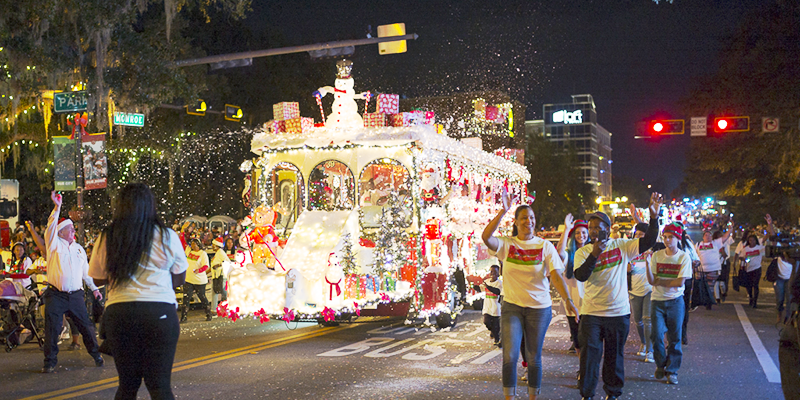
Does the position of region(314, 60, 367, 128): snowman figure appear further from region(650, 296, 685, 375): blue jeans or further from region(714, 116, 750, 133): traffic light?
region(714, 116, 750, 133): traffic light

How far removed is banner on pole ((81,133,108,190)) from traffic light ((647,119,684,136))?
16.8m

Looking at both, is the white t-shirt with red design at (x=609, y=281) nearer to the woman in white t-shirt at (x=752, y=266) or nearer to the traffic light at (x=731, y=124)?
the woman in white t-shirt at (x=752, y=266)

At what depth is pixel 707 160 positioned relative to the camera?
34.0 metres

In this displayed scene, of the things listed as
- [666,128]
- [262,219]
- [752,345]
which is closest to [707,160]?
[666,128]

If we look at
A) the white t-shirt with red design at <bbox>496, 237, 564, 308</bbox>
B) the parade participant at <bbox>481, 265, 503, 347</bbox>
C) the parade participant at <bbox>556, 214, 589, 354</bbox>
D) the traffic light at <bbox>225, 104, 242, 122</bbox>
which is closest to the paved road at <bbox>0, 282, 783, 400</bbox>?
the parade participant at <bbox>481, 265, 503, 347</bbox>

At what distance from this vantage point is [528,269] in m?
6.51

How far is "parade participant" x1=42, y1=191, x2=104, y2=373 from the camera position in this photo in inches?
344

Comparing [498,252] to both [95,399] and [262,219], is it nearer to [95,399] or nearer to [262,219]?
[95,399]

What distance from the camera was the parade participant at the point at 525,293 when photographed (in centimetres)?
643

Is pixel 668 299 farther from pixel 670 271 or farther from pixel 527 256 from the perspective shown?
pixel 527 256

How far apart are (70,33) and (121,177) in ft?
53.7

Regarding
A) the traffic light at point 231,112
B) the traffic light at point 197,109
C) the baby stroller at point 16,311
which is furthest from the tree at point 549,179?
the baby stroller at point 16,311

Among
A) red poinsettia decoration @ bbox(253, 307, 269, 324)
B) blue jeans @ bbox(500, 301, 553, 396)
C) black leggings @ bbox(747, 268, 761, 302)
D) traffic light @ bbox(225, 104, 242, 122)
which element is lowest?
black leggings @ bbox(747, 268, 761, 302)

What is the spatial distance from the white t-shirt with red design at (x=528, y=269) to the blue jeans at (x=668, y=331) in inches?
85.9
